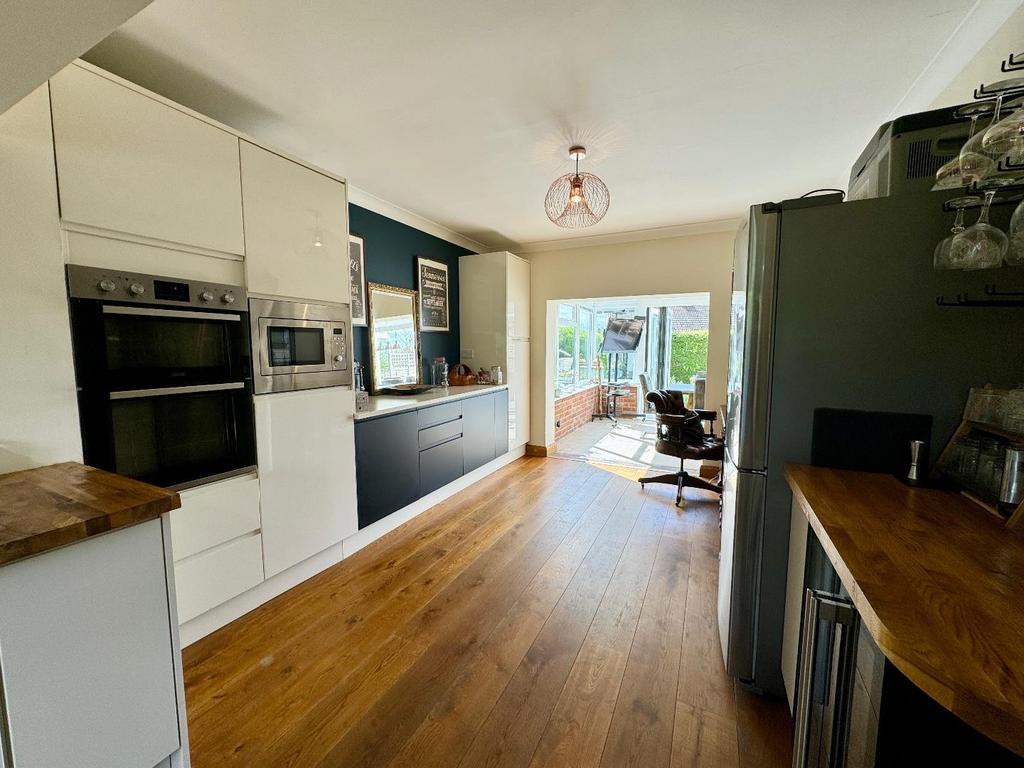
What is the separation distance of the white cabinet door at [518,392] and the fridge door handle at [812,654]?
3.60m

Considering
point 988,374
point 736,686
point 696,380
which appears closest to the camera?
point 988,374

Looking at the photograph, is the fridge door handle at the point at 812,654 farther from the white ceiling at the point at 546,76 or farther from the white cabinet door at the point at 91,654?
the white ceiling at the point at 546,76

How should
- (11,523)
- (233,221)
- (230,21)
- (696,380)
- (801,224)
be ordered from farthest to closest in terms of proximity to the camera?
(696,380) < (233,221) < (230,21) < (801,224) < (11,523)

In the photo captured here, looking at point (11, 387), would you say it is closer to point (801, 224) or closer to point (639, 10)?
point (639, 10)

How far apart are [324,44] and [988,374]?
2.49m

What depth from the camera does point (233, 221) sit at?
1.86 meters

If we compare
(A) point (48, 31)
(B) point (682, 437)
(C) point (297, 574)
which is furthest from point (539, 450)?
(A) point (48, 31)

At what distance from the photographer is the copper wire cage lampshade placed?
7.94ft

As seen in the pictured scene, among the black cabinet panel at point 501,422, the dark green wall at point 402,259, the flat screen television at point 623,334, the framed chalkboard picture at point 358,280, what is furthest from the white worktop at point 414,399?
the flat screen television at point 623,334

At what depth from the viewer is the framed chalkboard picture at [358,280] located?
319cm

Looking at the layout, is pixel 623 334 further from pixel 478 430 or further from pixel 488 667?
pixel 488 667

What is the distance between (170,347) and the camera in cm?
172

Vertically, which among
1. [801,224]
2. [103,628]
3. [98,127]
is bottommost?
[103,628]

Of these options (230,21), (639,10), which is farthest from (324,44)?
(639,10)
